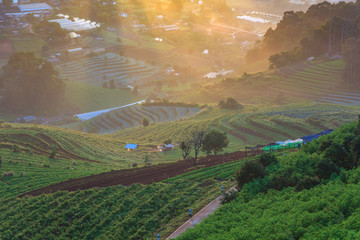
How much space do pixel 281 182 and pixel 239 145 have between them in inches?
1638

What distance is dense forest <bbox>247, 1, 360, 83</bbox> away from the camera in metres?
114

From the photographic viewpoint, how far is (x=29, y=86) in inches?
5330

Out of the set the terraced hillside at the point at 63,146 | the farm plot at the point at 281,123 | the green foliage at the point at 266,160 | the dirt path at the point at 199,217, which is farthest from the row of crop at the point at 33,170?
the farm plot at the point at 281,123

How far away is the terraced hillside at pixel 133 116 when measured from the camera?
110 metres

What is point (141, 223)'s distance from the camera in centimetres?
2803

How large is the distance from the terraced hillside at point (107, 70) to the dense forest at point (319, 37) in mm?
51727

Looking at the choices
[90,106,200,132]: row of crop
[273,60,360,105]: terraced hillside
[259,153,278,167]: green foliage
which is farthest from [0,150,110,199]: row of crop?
[273,60,360,105]: terraced hillside

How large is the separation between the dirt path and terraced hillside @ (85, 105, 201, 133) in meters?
77.8

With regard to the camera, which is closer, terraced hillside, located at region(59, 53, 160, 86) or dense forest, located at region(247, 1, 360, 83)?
dense forest, located at region(247, 1, 360, 83)

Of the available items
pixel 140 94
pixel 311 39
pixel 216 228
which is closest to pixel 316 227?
pixel 216 228

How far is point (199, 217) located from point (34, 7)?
187 m

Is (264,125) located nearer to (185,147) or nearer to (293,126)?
(293,126)

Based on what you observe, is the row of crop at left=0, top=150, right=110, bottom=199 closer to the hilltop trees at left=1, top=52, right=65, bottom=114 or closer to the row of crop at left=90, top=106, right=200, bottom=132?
the row of crop at left=90, top=106, right=200, bottom=132

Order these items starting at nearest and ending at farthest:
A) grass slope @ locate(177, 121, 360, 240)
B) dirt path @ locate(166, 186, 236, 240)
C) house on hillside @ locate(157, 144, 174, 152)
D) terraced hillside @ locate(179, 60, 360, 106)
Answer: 1. grass slope @ locate(177, 121, 360, 240)
2. dirt path @ locate(166, 186, 236, 240)
3. house on hillside @ locate(157, 144, 174, 152)
4. terraced hillside @ locate(179, 60, 360, 106)
